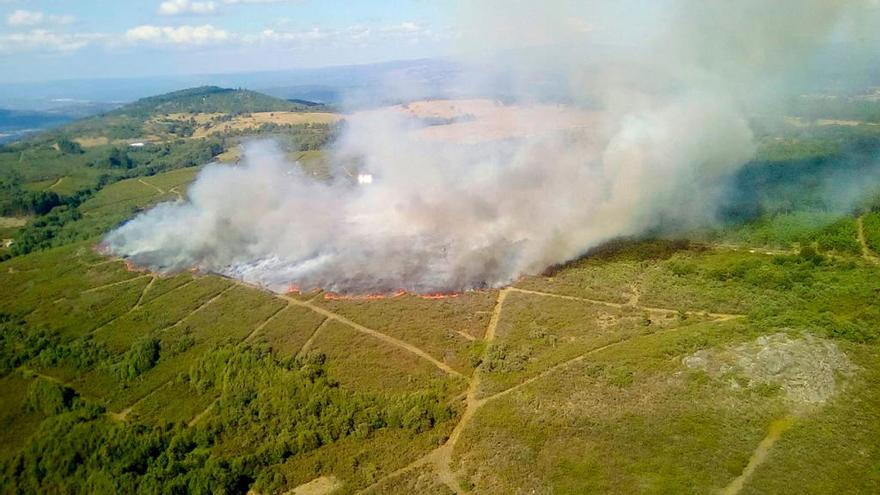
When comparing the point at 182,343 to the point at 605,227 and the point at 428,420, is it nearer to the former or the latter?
the point at 428,420

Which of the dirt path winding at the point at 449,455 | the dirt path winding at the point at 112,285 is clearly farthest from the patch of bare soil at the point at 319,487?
the dirt path winding at the point at 112,285

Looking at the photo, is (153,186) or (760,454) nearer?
(760,454)

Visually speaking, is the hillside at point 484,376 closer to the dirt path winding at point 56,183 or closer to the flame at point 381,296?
the flame at point 381,296

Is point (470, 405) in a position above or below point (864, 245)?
below

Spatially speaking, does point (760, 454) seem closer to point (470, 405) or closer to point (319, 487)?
point (470, 405)

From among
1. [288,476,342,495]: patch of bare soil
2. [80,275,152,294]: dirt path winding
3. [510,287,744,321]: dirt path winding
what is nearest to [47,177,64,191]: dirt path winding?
[80,275,152,294]: dirt path winding

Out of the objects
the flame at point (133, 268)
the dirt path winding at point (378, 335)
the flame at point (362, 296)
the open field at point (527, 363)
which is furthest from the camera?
the flame at point (133, 268)

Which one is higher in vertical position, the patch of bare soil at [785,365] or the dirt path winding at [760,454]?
the patch of bare soil at [785,365]

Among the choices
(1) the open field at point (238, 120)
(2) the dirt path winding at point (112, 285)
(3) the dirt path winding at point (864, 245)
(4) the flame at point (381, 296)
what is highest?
(1) the open field at point (238, 120)

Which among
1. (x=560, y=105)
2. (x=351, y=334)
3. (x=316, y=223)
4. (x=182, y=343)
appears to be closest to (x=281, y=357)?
(x=351, y=334)

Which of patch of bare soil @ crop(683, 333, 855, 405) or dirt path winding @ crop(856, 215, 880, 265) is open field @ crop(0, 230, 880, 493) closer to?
patch of bare soil @ crop(683, 333, 855, 405)

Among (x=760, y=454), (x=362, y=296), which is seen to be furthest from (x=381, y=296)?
(x=760, y=454)

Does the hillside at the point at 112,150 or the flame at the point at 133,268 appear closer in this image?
the flame at the point at 133,268
